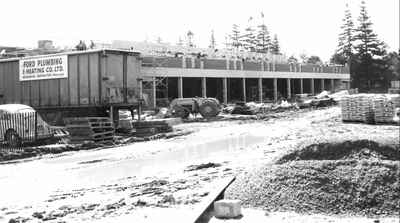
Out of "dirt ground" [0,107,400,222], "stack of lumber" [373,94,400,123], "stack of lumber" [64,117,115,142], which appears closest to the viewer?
"dirt ground" [0,107,400,222]

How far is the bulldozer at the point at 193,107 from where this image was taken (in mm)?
40728

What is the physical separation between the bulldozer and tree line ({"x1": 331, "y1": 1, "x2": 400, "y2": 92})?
226 ft

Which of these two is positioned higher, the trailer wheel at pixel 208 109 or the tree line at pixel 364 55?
the tree line at pixel 364 55

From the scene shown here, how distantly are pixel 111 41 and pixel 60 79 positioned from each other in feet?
102

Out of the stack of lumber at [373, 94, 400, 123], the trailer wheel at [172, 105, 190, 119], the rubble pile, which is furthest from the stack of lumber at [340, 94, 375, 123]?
the rubble pile

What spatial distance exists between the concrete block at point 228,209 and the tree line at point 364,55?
10014 cm

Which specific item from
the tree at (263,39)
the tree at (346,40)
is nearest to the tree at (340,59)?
the tree at (346,40)

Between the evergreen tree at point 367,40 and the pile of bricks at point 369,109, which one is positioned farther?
the evergreen tree at point 367,40

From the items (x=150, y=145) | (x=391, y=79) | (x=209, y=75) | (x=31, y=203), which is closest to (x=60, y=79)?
(x=150, y=145)

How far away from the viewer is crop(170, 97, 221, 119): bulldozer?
40.7m

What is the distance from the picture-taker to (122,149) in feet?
69.2

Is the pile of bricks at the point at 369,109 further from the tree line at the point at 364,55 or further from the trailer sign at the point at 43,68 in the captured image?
the tree line at the point at 364,55

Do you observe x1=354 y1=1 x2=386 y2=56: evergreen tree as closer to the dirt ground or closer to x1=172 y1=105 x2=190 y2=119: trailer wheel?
x1=172 y1=105 x2=190 y2=119: trailer wheel

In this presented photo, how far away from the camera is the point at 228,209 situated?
7605 millimetres
